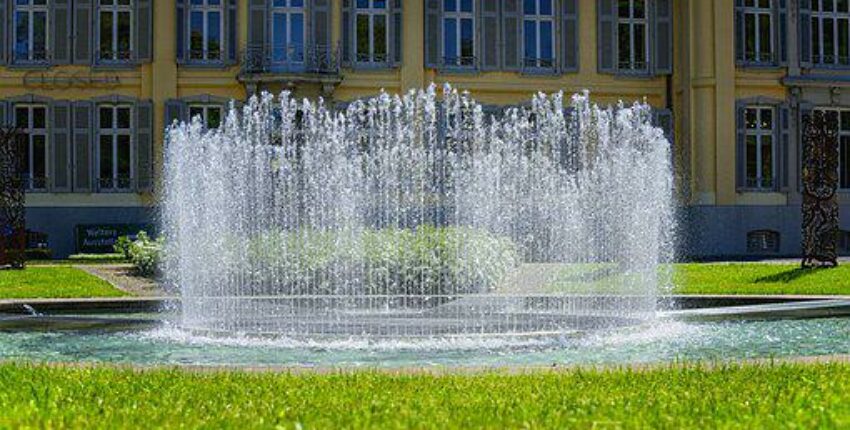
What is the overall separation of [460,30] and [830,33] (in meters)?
8.88

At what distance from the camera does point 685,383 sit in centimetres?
736

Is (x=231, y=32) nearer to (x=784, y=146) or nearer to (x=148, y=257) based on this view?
(x=148, y=257)

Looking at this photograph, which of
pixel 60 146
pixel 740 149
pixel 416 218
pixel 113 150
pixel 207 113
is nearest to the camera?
pixel 416 218

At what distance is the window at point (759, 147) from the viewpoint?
29125 mm

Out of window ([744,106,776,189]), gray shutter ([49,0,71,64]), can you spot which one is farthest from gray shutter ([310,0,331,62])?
window ([744,106,776,189])

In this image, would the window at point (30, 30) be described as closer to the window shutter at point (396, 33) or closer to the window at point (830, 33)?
the window shutter at point (396, 33)

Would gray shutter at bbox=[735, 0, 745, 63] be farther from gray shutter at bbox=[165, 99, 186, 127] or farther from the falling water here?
gray shutter at bbox=[165, 99, 186, 127]

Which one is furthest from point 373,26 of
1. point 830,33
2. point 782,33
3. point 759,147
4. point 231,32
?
point 830,33

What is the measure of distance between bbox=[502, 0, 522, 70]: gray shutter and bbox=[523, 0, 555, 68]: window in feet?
0.60

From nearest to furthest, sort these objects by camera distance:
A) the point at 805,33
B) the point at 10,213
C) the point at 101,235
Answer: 1. the point at 10,213
2. the point at 101,235
3. the point at 805,33

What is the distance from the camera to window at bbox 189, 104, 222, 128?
28031 mm

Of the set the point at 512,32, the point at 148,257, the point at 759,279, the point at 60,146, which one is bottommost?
the point at 759,279

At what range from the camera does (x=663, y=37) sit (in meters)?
29.7

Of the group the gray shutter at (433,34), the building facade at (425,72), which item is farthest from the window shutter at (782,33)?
the gray shutter at (433,34)
